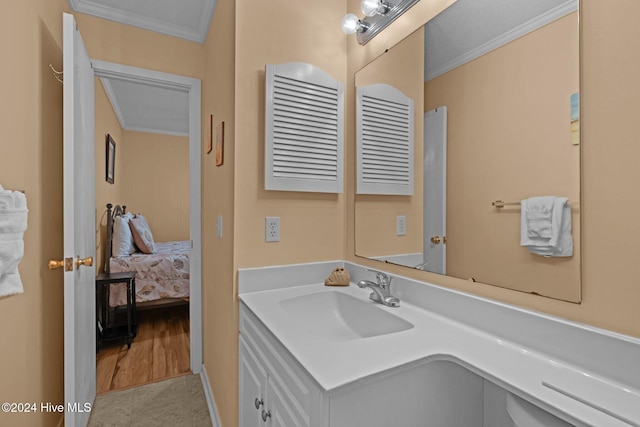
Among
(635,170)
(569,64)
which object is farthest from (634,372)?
(569,64)

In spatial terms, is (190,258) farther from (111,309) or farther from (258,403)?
(258,403)

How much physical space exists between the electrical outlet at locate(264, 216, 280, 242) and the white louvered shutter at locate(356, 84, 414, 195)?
18.0 inches

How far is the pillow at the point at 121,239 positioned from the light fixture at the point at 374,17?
319 cm

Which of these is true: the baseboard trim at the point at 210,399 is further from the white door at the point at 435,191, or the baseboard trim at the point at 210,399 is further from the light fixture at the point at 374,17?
the light fixture at the point at 374,17

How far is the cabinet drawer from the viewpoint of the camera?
74cm

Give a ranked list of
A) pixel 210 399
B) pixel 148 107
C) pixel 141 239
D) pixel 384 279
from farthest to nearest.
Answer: pixel 148 107, pixel 141 239, pixel 210 399, pixel 384 279

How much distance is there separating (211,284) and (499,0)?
1993mm

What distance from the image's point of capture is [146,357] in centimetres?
265

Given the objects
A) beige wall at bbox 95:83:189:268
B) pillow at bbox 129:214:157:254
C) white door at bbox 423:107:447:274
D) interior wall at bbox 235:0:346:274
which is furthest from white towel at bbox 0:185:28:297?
beige wall at bbox 95:83:189:268

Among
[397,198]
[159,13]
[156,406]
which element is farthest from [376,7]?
[156,406]

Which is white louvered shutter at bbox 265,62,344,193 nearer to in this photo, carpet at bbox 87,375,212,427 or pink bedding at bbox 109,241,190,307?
carpet at bbox 87,375,212,427

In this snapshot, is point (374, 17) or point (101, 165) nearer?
point (374, 17)

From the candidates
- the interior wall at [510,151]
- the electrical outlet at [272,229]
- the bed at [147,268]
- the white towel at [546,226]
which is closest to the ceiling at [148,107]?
the bed at [147,268]

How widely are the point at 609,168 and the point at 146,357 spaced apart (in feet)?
10.4
